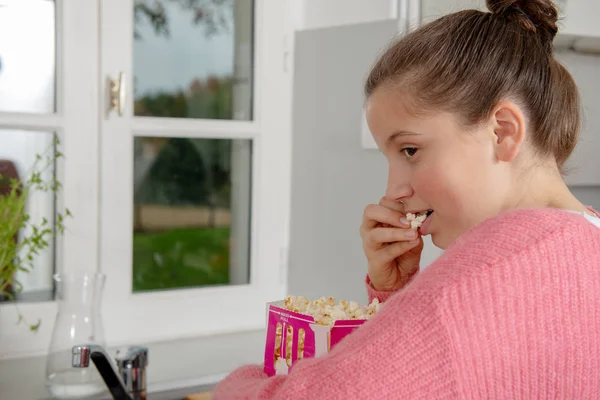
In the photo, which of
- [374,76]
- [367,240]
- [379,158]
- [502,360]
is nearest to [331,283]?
[379,158]

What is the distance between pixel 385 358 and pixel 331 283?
50.6 inches

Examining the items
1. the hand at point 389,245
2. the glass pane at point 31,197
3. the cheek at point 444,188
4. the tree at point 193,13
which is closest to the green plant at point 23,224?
the glass pane at point 31,197

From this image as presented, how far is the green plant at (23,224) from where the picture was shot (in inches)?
62.7

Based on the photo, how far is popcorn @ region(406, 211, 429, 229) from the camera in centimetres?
108

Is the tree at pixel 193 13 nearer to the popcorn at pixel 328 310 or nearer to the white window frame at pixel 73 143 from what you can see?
the white window frame at pixel 73 143

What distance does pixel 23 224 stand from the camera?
5.55 ft

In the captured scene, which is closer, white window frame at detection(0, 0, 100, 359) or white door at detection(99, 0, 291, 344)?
white window frame at detection(0, 0, 100, 359)

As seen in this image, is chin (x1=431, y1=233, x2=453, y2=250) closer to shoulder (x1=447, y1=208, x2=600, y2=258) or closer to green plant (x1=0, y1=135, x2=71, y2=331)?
shoulder (x1=447, y1=208, x2=600, y2=258)

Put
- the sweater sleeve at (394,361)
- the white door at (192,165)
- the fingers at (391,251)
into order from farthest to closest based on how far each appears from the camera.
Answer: the white door at (192,165)
the fingers at (391,251)
the sweater sleeve at (394,361)

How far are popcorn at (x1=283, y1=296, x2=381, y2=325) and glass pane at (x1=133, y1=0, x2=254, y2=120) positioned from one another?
3.37ft

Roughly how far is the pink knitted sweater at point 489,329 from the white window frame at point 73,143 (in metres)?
1.15

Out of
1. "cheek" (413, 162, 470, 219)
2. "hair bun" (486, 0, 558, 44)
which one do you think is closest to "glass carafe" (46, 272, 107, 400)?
"cheek" (413, 162, 470, 219)

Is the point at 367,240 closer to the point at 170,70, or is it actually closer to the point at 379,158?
the point at 379,158

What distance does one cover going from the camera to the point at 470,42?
0.97 meters
